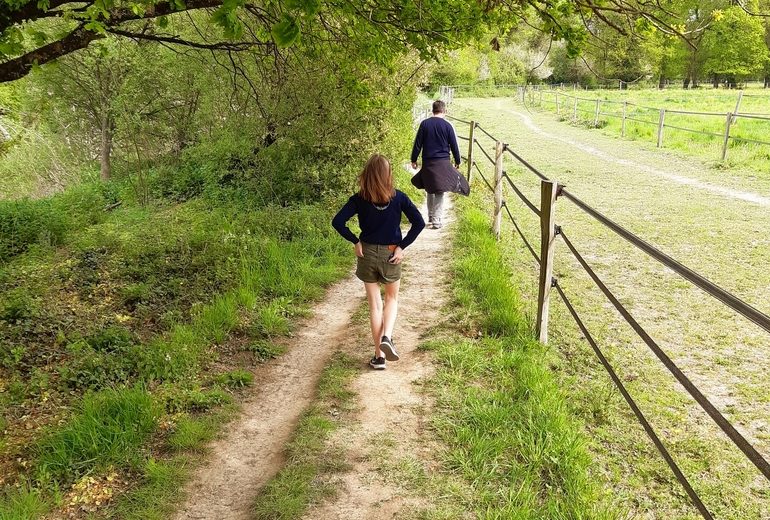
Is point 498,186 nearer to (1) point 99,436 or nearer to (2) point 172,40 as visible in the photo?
(2) point 172,40

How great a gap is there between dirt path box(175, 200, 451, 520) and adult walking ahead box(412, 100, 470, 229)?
100 inches

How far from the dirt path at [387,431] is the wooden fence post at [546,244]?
1.08 meters

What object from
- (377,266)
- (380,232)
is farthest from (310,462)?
(380,232)

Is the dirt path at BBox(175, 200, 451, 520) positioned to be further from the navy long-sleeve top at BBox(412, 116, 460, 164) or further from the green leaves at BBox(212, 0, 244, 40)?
the navy long-sleeve top at BBox(412, 116, 460, 164)

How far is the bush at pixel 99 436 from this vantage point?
3.27 metres

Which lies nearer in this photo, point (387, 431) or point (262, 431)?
point (387, 431)

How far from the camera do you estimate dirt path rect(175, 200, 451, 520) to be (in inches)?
118

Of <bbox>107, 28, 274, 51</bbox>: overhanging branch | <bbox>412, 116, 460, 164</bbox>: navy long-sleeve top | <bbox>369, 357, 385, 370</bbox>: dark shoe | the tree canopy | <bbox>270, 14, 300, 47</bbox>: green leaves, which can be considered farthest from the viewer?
<bbox>412, 116, 460, 164</bbox>: navy long-sleeve top

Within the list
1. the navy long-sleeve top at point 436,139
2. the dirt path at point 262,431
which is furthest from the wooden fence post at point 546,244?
the navy long-sleeve top at point 436,139

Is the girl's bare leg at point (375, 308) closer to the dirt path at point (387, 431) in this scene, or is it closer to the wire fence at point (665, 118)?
the dirt path at point (387, 431)

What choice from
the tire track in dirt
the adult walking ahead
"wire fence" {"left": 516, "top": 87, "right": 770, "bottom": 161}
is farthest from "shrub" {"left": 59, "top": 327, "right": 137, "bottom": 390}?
the tire track in dirt

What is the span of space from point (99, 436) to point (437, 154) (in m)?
5.92

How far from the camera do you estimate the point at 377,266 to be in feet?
13.9

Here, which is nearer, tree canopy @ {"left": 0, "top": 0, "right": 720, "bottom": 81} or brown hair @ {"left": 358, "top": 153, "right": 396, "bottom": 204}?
tree canopy @ {"left": 0, "top": 0, "right": 720, "bottom": 81}
